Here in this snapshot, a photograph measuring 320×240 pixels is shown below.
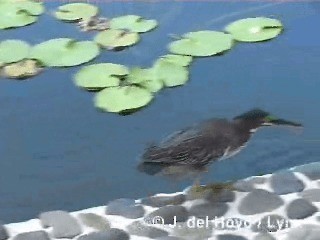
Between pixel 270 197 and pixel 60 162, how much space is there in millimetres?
330

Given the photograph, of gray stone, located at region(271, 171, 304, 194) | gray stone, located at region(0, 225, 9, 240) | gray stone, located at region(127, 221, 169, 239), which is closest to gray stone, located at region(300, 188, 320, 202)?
gray stone, located at region(271, 171, 304, 194)

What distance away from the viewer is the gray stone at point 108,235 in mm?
998

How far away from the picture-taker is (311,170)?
111 centimetres

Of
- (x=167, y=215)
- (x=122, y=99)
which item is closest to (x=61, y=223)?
(x=167, y=215)

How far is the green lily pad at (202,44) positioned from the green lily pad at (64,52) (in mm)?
153

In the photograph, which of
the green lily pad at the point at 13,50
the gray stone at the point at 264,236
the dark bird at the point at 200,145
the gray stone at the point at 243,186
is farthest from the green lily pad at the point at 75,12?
the gray stone at the point at 264,236

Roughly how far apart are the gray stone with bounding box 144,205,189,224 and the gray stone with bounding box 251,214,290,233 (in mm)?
103

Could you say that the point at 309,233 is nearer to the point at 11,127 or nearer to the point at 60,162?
the point at 60,162

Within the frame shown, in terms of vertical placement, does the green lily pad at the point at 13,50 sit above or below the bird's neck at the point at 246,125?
above

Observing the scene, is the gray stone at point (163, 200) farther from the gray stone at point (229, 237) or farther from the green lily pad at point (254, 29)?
the green lily pad at point (254, 29)

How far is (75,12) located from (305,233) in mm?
684

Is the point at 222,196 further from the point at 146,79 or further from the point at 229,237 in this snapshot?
the point at 146,79

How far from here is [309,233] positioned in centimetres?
100

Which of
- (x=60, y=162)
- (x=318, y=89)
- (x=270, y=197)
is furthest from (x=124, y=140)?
(x=318, y=89)
